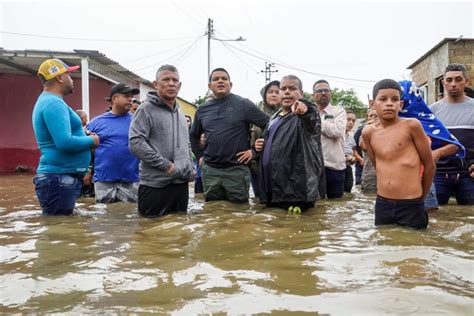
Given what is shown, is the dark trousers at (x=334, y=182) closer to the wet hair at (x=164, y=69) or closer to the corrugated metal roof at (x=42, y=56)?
the wet hair at (x=164, y=69)

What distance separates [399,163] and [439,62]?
12348 mm

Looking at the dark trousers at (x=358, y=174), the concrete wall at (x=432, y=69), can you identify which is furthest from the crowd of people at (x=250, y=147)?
the concrete wall at (x=432, y=69)

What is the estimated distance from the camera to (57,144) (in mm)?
4184

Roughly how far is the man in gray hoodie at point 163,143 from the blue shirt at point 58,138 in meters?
0.53

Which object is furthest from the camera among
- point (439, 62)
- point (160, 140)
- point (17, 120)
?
point (17, 120)

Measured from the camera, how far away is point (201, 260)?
2945 millimetres

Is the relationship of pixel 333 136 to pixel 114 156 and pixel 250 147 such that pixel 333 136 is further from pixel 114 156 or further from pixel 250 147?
pixel 114 156

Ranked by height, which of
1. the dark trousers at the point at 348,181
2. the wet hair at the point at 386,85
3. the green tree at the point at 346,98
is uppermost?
the green tree at the point at 346,98

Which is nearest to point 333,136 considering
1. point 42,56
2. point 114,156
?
point 114,156

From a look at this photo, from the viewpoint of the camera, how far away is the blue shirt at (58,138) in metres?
4.18

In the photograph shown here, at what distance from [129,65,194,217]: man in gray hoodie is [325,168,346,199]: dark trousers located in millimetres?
2365

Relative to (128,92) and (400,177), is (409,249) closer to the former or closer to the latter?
(400,177)

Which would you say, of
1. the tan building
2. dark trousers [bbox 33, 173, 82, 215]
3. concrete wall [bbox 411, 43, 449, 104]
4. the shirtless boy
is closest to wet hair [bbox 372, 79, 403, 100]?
the shirtless boy

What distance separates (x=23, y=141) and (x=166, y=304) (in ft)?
54.6
